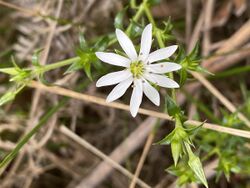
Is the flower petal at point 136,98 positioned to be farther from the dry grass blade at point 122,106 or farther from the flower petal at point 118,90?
the dry grass blade at point 122,106

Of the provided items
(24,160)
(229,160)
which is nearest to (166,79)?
(229,160)

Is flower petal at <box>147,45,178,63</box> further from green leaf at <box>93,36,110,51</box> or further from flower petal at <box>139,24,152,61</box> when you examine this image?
green leaf at <box>93,36,110,51</box>

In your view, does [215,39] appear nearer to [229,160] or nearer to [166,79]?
[229,160]

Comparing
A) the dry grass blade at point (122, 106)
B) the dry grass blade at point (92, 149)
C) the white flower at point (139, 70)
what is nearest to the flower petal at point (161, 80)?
the white flower at point (139, 70)

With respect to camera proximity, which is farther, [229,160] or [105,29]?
[105,29]

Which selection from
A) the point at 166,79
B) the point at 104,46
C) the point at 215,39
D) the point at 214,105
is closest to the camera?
the point at 166,79

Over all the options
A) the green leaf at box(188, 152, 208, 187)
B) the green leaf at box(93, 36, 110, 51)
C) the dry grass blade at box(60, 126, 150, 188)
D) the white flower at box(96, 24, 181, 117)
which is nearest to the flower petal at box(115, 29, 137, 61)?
the white flower at box(96, 24, 181, 117)
